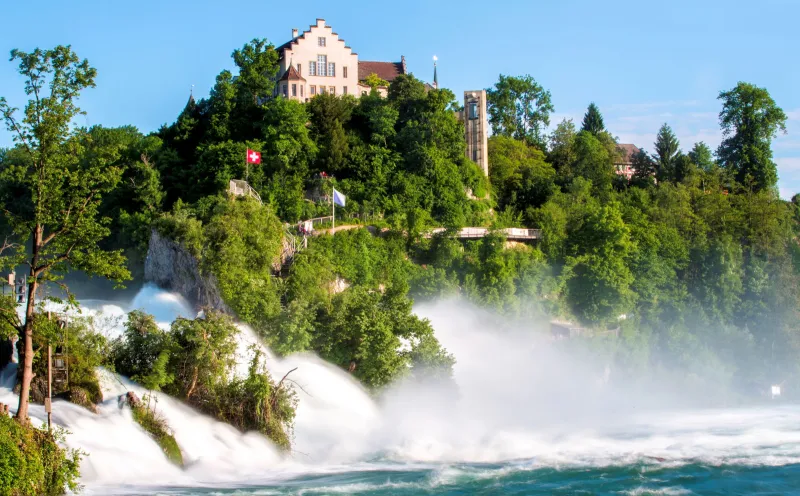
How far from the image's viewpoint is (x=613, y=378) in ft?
159

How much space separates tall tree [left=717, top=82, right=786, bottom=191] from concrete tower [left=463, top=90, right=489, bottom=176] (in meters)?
19.3

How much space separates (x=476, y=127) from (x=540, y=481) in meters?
34.7

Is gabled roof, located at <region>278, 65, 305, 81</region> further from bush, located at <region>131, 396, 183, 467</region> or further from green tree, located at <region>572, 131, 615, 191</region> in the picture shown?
bush, located at <region>131, 396, 183, 467</region>

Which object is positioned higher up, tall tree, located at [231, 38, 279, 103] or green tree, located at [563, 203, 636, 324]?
tall tree, located at [231, 38, 279, 103]

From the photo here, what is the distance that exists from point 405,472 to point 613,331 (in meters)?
27.1

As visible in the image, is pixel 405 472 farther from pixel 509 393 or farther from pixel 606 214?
pixel 606 214

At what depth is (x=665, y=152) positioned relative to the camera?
64188 mm

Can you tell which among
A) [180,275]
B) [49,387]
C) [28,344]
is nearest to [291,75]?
[180,275]

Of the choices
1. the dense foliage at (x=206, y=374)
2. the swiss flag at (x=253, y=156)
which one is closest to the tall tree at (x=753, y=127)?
the swiss flag at (x=253, y=156)

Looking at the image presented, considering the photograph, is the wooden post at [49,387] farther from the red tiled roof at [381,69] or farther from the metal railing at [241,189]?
the red tiled roof at [381,69]

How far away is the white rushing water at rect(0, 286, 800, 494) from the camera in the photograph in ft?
78.0

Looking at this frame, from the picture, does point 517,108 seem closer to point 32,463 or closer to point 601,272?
point 601,272

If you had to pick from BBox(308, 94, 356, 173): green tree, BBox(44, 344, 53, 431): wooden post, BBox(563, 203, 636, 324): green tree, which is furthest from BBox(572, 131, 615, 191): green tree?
BBox(44, 344, 53, 431): wooden post

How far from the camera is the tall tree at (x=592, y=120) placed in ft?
228
